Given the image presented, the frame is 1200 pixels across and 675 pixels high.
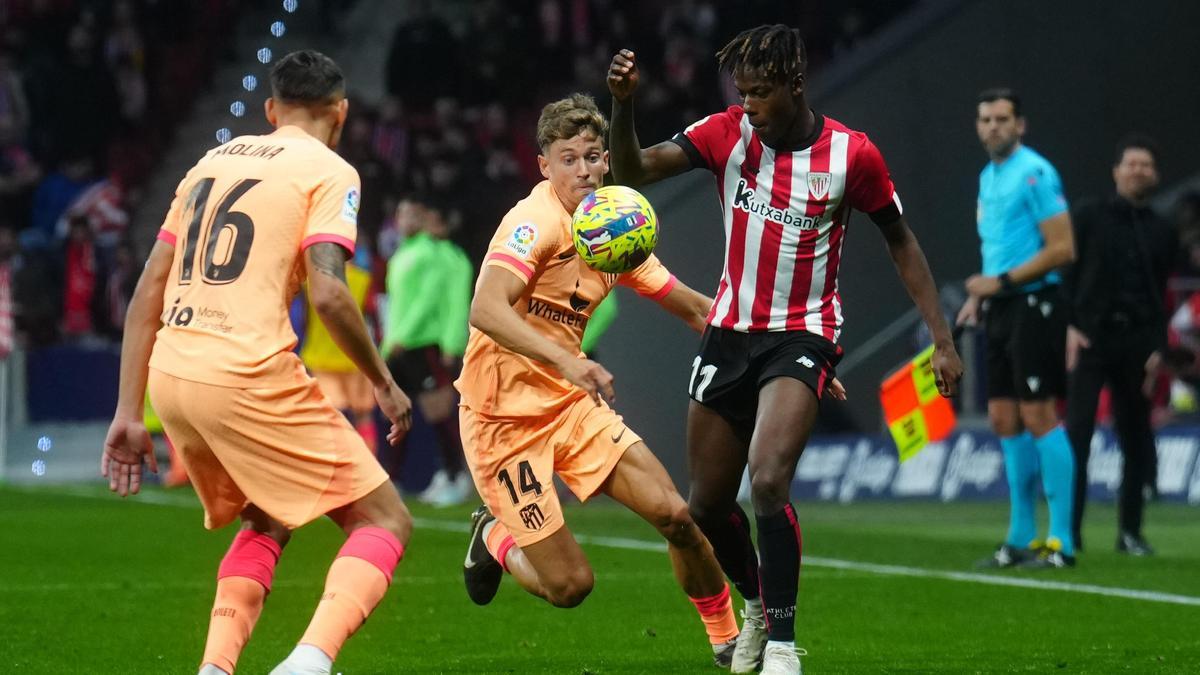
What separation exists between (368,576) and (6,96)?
19763mm

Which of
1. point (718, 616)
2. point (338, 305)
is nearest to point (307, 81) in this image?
point (338, 305)

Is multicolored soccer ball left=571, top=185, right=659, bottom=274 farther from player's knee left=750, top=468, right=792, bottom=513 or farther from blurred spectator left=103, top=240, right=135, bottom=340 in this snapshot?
blurred spectator left=103, top=240, right=135, bottom=340

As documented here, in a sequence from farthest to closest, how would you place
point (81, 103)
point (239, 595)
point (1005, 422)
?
point (81, 103)
point (1005, 422)
point (239, 595)

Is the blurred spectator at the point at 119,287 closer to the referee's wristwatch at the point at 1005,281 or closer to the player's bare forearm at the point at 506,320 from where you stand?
the referee's wristwatch at the point at 1005,281

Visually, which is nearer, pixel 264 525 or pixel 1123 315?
pixel 264 525

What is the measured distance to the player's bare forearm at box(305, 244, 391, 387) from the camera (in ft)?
18.8

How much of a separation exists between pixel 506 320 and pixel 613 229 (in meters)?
0.48

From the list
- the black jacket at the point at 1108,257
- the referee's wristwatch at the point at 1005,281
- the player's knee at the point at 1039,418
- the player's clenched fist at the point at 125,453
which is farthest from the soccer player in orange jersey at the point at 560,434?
the black jacket at the point at 1108,257

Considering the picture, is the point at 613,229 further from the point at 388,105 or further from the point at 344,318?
the point at 388,105

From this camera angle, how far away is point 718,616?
289 inches

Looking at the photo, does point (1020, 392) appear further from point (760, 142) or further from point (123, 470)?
point (123, 470)

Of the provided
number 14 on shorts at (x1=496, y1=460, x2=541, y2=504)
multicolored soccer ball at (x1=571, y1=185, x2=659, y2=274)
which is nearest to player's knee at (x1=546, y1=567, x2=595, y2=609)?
number 14 on shorts at (x1=496, y1=460, x2=541, y2=504)

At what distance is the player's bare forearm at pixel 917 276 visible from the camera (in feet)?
23.8

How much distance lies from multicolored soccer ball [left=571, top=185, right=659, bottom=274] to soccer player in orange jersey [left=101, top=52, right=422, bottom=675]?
1055 millimetres
